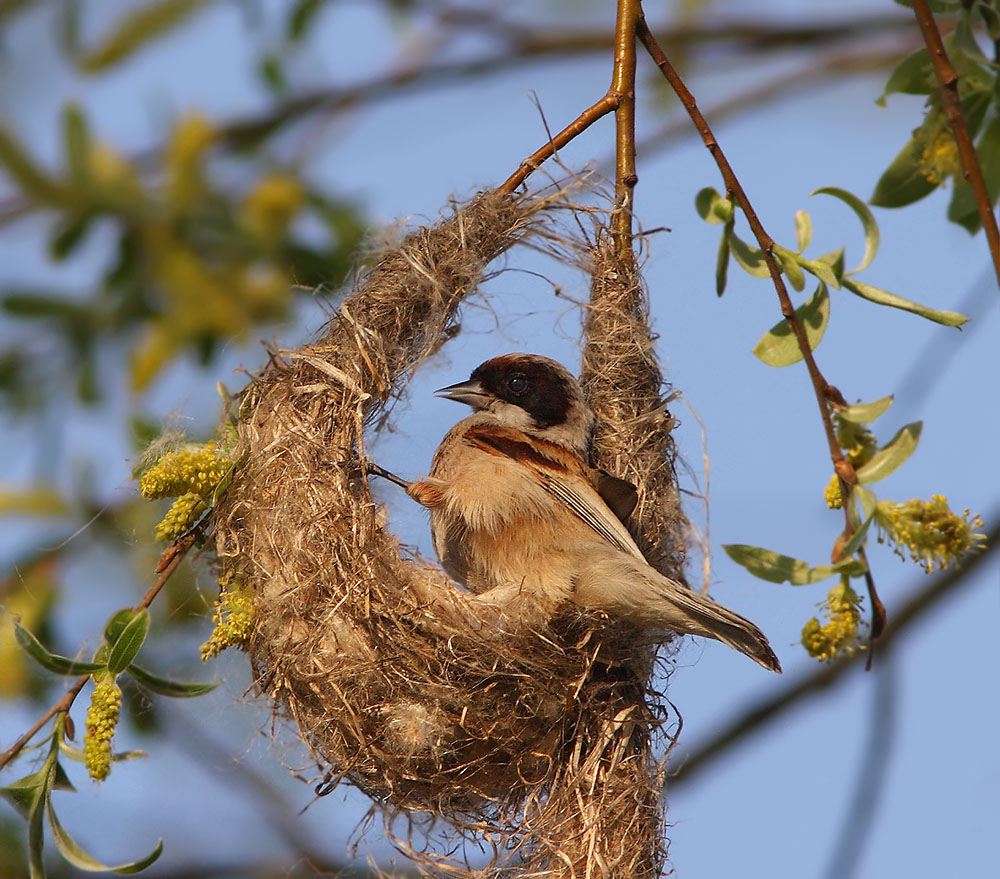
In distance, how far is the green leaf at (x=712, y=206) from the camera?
2.86m

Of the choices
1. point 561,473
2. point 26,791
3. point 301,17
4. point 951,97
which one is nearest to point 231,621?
point 26,791

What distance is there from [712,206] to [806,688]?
2.37m

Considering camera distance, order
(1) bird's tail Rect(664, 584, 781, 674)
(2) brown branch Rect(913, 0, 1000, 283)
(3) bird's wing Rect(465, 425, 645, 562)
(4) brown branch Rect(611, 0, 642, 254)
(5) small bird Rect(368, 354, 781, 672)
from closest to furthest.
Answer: (2) brown branch Rect(913, 0, 1000, 283), (1) bird's tail Rect(664, 584, 781, 674), (5) small bird Rect(368, 354, 781, 672), (4) brown branch Rect(611, 0, 642, 254), (3) bird's wing Rect(465, 425, 645, 562)

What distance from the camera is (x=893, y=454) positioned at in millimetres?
2322

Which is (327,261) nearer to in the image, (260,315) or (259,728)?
(260,315)

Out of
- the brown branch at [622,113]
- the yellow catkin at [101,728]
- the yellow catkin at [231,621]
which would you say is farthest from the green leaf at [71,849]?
the brown branch at [622,113]

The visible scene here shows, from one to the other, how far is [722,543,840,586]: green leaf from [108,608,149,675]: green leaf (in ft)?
4.44

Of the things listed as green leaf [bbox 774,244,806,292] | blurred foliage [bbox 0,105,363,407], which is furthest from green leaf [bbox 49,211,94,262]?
green leaf [bbox 774,244,806,292]

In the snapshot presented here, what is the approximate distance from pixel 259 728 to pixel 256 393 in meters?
1.03

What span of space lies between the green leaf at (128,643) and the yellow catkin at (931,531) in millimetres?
1666

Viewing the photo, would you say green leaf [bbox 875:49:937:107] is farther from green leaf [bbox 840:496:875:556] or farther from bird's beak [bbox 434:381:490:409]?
bird's beak [bbox 434:381:490:409]

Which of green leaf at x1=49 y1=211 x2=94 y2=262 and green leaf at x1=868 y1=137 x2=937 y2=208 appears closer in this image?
green leaf at x1=868 y1=137 x2=937 y2=208

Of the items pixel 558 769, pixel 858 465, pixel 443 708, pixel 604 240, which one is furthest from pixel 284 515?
pixel 858 465

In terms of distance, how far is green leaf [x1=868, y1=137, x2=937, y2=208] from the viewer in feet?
8.68
